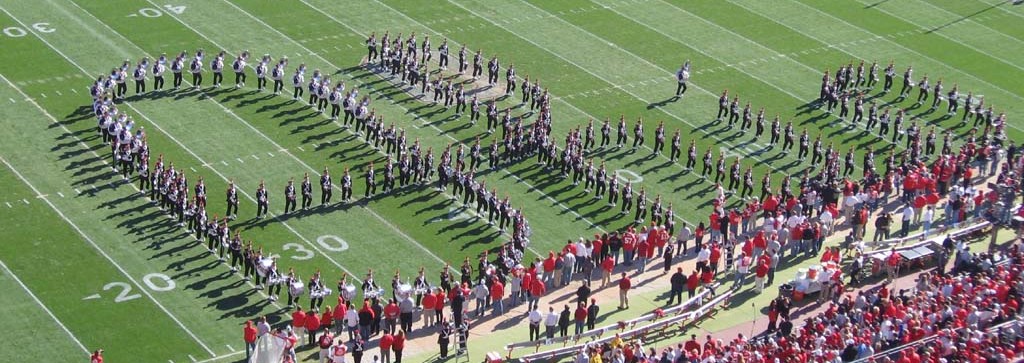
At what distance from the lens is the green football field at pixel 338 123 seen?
33000mm

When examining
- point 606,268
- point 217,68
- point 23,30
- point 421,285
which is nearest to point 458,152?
point 606,268

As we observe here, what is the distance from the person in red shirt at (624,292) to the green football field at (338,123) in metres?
3.11

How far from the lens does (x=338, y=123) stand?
42562 millimetres

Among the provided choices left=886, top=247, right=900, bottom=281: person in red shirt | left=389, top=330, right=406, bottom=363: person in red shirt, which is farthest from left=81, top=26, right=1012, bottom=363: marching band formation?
left=886, top=247, right=900, bottom=281: person in red shirt

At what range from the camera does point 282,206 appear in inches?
1480

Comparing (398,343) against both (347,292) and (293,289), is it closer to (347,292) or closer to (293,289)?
(347,292)

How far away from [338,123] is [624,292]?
12317mm

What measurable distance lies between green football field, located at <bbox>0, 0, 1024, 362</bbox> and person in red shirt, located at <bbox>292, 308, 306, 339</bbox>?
1.12 m

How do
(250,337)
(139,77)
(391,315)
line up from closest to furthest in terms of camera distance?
(250,337) → (391,315) → (139,77)

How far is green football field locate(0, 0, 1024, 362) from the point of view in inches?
1299

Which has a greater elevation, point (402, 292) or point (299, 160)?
point (402, 292)

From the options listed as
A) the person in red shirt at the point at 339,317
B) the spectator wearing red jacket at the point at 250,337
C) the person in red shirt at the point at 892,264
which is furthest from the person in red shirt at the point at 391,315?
the person in red shirt at the point at 892,264

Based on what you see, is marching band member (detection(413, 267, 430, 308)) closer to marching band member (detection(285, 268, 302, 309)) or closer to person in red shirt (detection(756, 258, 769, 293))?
marching band member (detection(285, 268, 302, 309))

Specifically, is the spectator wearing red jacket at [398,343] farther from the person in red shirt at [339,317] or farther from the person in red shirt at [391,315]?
the person in red shirt at [339,317]
